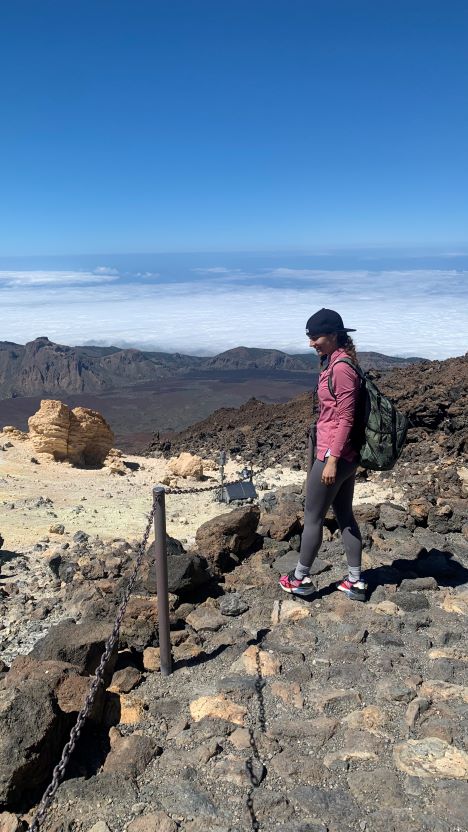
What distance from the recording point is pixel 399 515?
6.11 metres

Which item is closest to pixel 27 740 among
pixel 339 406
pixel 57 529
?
pixel 339 406

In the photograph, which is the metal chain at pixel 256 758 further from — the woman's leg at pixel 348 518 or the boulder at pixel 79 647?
the woman's leg at pixel 348 518

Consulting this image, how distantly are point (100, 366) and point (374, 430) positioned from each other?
182ft

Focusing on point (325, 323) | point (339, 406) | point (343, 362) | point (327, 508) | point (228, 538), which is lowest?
point (228, 538)

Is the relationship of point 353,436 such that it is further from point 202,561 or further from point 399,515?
point 399,515

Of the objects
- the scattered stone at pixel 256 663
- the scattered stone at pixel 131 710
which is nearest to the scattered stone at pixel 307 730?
the scattered stone at pixel 256 663

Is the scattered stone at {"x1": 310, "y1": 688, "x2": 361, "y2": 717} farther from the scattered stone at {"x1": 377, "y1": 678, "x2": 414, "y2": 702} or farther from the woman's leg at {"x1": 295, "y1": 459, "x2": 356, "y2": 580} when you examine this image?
the woman's leg at {"x1": 295, "y1": 459, "x2": 356, "y2": 580}

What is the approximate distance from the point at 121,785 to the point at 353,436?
2.24 metres

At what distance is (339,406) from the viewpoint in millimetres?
3752

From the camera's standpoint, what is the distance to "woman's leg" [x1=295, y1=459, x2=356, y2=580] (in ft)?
13.0

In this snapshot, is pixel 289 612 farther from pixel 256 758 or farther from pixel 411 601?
pixel 256 758

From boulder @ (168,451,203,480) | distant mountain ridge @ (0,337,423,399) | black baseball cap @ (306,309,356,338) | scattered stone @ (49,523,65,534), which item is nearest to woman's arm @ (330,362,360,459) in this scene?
black baseball cap @ (306,309,356,338)

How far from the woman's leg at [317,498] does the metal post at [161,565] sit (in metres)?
1.02

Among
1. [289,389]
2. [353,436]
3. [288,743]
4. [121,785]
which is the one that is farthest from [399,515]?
[289,389]
